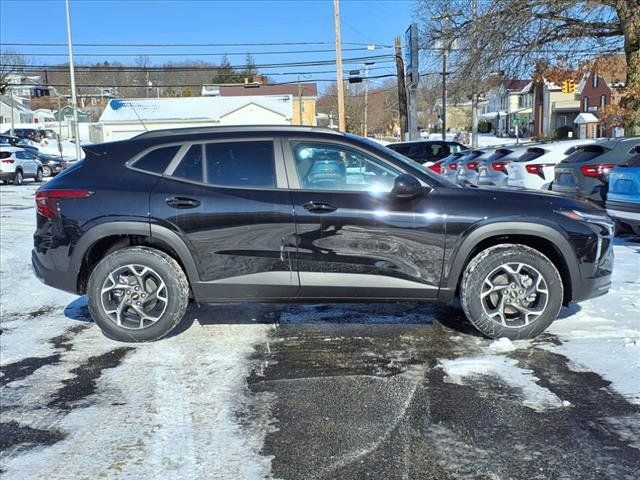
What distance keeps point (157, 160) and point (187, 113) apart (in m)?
50.2

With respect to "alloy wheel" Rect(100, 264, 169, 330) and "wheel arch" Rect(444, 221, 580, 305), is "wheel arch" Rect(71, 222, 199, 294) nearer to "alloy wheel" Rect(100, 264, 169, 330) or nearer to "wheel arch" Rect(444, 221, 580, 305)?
"alloy wheel" Rect(100, 264, 169, 330)

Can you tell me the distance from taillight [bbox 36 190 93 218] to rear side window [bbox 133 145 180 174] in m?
0.47

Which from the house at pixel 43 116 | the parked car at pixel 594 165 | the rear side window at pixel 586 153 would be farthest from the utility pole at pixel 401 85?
the house at pixel 43 116

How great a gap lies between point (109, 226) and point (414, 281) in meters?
2.49

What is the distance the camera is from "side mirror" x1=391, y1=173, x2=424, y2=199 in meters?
4.69

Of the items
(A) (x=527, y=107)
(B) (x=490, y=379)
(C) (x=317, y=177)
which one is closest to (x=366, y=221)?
(C) (x=317, y=177)

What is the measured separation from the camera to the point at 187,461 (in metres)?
3.13

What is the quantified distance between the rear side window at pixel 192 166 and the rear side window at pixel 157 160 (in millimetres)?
108

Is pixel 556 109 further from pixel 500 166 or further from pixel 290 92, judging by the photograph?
pixel 500 166

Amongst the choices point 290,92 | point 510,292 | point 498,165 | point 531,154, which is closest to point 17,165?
point 498,165

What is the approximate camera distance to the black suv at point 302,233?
15.6 feet

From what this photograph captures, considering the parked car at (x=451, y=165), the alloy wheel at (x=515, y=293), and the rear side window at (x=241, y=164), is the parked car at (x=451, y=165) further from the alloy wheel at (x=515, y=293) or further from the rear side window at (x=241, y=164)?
the rear side window at (x=241, y=164)

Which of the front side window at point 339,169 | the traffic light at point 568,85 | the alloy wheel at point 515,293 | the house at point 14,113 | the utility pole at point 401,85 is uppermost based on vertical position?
the house at point 14,113

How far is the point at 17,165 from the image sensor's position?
26.8 m
